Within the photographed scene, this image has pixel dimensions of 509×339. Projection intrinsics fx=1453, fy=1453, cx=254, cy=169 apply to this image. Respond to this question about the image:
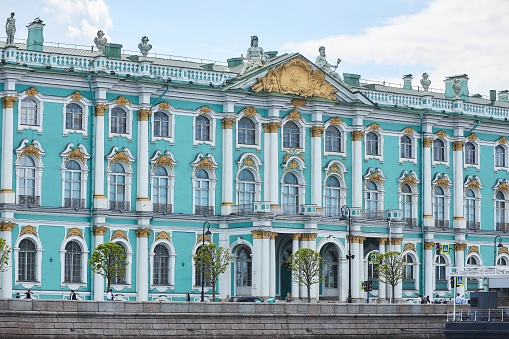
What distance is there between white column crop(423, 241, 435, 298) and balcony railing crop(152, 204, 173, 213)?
19.1 meters

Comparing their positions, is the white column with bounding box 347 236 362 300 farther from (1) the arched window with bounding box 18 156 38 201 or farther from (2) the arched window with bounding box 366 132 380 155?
(1) the arched window with bounding box 18 156 38 201

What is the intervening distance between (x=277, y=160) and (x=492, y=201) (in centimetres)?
1832

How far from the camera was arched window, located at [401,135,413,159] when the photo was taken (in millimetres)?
95438

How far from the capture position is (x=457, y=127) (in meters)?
97.4

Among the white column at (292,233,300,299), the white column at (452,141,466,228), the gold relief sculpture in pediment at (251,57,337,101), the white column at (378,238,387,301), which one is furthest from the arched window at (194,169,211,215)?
the white column at (452,141,466,228)

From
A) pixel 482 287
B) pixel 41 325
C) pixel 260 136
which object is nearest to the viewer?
pixel 41 325

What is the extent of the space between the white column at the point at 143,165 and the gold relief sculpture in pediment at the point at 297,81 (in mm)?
8145

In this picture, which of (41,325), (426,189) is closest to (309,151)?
(426,189)

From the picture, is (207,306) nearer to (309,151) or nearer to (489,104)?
(309,151)

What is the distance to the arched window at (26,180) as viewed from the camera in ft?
260

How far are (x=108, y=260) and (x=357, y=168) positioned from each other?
68.2 feet

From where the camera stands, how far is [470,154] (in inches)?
3888

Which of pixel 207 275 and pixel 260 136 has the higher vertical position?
pixel 260 136

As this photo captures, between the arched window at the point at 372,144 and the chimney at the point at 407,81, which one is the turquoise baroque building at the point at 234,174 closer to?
the arched window at the point at 372,144
